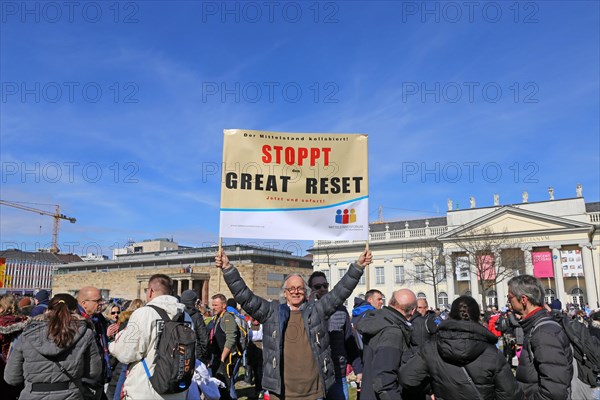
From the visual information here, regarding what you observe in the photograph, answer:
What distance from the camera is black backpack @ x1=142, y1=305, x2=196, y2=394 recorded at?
13.6 ft

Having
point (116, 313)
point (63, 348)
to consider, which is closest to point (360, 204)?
point (63, 348)

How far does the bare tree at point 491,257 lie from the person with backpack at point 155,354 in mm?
51774

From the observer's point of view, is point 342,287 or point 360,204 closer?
point 342,287

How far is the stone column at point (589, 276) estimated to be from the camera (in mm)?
52312

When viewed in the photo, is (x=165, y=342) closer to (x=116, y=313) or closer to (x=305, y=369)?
(x=305, y=369)

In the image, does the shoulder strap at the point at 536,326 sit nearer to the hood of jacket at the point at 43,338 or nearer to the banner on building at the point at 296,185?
the banner on building at the point at 296,185

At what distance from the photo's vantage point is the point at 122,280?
7700cm

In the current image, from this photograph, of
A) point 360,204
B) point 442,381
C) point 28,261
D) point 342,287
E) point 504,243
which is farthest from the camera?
point 28,261

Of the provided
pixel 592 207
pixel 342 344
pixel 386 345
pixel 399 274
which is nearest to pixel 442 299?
pixel 399 274

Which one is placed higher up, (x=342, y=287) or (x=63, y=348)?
(x=342, y=287)

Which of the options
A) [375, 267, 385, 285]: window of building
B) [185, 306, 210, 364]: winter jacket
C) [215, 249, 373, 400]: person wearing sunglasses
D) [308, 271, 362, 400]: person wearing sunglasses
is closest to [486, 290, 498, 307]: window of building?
[375, 267, 385, 285]: window of building

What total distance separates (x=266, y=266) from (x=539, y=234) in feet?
113

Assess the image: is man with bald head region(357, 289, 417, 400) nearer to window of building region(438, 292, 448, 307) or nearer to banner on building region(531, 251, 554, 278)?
banner on building region(531, 251, 554, 278)

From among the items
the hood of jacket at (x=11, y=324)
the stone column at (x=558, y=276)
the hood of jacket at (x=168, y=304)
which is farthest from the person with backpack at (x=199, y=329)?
the stone column at (x=558, y=276)
